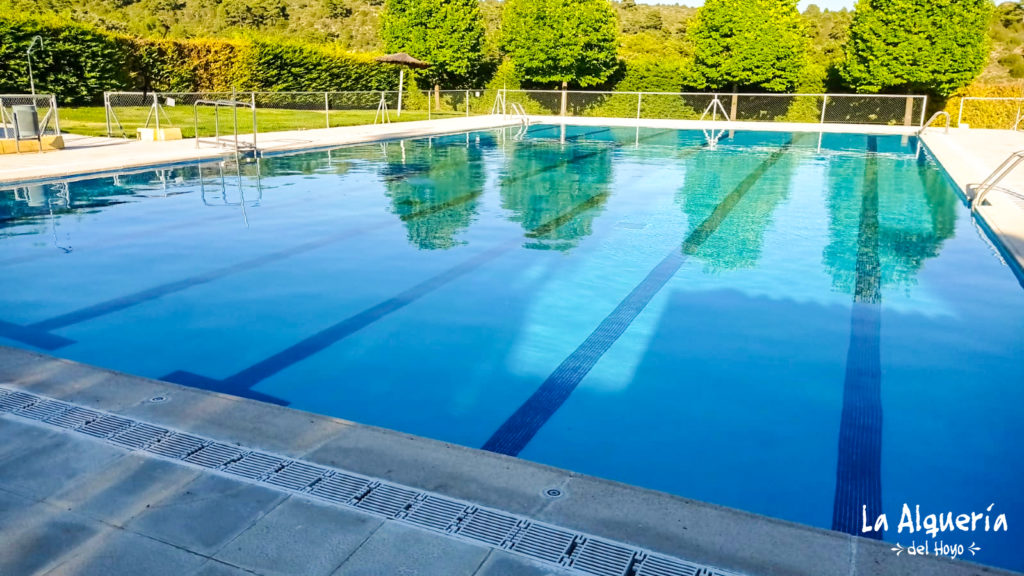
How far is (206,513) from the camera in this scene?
9.52ft

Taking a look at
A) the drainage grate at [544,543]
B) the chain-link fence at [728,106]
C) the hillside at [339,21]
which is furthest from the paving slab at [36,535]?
the hillside at [339,21]

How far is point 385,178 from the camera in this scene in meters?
13.6

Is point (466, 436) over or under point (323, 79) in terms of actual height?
under

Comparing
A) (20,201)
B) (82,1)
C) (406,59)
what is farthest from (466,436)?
(82,1)

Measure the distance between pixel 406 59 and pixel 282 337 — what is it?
21922mm

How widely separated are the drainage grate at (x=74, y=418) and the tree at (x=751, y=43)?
88.3ft

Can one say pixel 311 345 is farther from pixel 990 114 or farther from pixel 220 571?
pixel 990 114

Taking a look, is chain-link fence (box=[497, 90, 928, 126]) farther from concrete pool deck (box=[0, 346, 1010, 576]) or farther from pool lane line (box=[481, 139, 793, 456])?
concrete pool deck (box=[0, 346, 1010, 576])

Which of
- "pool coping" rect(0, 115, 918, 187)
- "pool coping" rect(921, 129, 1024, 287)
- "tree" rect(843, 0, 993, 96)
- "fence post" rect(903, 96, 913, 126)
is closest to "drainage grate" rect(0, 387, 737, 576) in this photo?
"pool coping" rect(921, 129, 1024, 287)

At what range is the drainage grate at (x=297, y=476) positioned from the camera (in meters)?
3.12

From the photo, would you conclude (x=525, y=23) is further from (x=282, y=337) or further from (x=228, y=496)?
(x=228, y=496)

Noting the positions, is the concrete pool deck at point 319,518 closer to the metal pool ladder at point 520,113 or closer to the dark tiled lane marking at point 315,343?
the dark tiled lane marking at point 315,343

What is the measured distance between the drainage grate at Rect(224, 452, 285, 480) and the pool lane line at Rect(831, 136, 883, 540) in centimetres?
240

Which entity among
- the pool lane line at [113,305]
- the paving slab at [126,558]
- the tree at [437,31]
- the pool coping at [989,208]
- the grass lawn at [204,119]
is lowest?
the pool lane line at [113,305]
